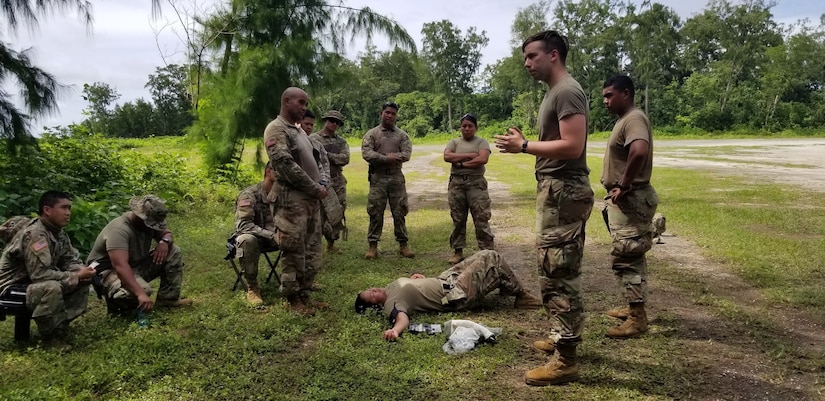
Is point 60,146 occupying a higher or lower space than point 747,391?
higher

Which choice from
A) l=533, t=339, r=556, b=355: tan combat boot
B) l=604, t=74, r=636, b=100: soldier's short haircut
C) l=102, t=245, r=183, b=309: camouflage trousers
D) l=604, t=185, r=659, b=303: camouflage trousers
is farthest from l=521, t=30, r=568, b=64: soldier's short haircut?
l=102, t=245, r=183, b=309: camouflage trousers

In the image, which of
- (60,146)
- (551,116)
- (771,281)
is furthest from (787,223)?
(60,146)

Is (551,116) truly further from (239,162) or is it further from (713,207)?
(239,162)

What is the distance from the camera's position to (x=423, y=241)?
7215 mm

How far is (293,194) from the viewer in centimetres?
408

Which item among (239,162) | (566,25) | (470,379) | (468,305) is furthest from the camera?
(566,25)

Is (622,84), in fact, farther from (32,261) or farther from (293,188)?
(32,261)

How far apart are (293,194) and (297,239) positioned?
1.23ft

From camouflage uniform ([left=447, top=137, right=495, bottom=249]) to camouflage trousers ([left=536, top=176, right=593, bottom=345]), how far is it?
2.83m

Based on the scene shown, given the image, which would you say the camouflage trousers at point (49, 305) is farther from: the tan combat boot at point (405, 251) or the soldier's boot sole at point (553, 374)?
the tan combat boot at point (405, 251)

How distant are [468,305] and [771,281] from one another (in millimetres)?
3101

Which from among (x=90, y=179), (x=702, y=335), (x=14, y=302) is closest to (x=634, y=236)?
(x=702, y=335)

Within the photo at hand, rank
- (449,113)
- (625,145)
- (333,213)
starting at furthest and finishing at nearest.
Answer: (449,113) → (333,213) → (625,145)

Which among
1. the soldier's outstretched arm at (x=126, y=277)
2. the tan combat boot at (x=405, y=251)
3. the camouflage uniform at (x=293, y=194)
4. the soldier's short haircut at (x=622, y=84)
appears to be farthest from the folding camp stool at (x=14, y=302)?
the soldier's short haircut at (x=622, y=84)
